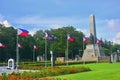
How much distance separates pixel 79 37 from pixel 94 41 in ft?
103

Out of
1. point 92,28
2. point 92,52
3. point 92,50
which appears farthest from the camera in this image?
point 92,52

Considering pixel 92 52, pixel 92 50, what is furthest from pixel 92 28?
pixel 92 52

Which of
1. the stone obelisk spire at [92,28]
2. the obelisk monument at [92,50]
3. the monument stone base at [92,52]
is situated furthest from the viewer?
the monument stone base at [92,52]

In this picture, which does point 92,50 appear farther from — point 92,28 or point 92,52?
point 92,28

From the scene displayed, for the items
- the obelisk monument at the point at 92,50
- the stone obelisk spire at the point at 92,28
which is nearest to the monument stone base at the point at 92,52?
the obelisk monument at the point at 92,50

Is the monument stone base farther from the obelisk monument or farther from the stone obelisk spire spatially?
the stone obelisk spire

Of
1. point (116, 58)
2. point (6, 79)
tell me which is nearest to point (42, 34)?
point (116, 58)

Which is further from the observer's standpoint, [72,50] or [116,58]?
[72,50]

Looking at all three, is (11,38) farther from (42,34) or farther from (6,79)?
(6,79)

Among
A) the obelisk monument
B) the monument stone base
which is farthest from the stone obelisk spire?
the monument stone base

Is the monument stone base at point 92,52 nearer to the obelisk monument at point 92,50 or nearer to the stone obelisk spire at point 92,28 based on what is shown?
the obelisk monument at point 92,50

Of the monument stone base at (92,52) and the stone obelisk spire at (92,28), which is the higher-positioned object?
the stone obelisk spire at (92,28)

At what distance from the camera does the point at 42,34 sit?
12512 cm

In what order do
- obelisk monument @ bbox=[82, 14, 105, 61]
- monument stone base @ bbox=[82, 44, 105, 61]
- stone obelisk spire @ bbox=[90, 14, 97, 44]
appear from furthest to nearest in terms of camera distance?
monument stone base @ bbox=[82, 44, 105, 61], obelisk monument @ bbox=[82, 14, 105, 61], stone obelisk spire @ bbox=[90, 14, 97, 44]
